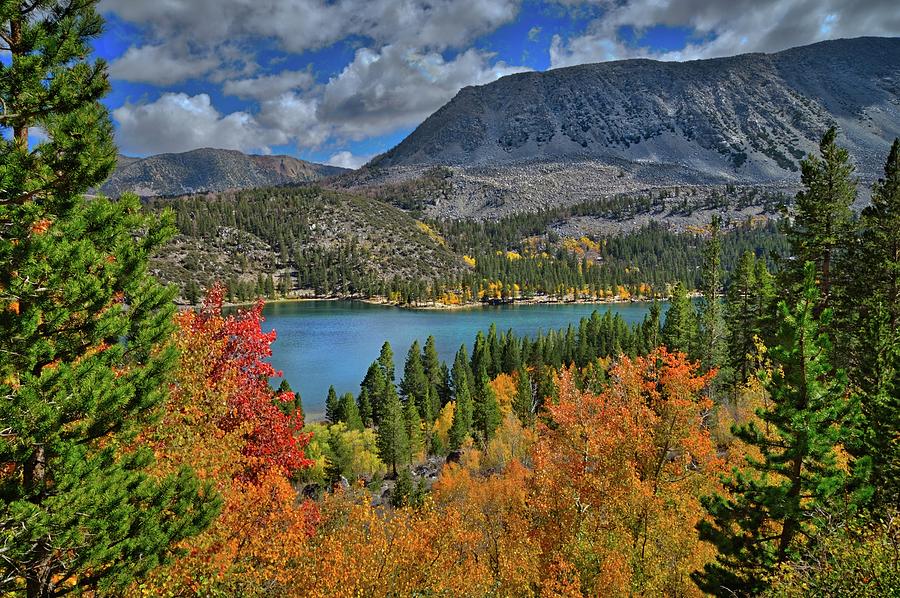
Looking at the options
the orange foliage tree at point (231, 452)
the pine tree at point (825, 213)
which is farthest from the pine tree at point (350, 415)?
the pine tree at point (825, 213)

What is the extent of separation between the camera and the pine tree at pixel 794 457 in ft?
45.1

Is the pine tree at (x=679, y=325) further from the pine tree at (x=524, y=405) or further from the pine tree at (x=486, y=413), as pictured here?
the pine tree at (x=486, y=413)

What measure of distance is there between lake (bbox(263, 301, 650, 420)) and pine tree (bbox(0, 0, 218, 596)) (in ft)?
224

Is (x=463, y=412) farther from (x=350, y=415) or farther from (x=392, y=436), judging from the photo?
(x=350, y=415)

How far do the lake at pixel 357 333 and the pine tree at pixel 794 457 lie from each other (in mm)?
67654

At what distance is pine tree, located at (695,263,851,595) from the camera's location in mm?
13734

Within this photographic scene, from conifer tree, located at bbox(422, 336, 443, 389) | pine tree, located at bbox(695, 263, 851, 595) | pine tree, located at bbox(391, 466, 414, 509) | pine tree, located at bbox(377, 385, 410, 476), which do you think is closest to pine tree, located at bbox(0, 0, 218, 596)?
pine tree, located at bbox(695, 263, 851, 595)

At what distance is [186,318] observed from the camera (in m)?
14.8

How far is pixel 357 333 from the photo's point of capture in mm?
140375

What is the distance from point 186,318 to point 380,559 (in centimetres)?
900

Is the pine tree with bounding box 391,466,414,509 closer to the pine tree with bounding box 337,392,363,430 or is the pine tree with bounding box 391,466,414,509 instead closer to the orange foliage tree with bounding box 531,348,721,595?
the pine tree with bounding box 337,392,363,430

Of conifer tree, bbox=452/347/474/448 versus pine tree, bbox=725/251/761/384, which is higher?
pine tree, bbox=725/251/761/384

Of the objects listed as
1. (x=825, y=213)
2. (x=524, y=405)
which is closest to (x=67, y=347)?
(x=825, y=213)

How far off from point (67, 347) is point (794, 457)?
1758 centimetres
